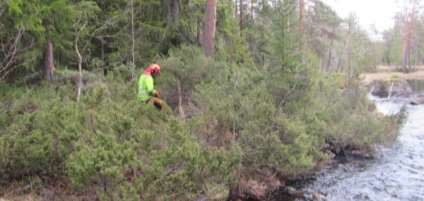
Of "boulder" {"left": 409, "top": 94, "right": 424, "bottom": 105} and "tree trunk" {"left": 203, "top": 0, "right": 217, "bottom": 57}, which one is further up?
"tree trunk" {"left": 203, "top": 0, "right": 217, "bottom": 57}

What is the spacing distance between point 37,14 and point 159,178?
520cm

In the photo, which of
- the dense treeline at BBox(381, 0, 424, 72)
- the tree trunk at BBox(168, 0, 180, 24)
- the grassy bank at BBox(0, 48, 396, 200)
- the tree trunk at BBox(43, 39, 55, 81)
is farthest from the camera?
the dense treeline at BBox(381, 0, 424, 72)

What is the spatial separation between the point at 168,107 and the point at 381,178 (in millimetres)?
5777

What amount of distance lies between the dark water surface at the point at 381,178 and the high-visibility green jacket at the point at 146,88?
169 inches

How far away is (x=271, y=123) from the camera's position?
312 inches

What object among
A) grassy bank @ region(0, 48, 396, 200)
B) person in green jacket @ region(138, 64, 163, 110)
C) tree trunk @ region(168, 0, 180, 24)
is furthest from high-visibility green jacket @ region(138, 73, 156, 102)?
tree trunk @ region(168, 0, 180, 24)

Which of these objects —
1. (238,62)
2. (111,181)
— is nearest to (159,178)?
(111,181)

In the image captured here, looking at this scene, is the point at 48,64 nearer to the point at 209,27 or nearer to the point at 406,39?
the point at 209,27

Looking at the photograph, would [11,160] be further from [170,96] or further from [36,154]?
[170,96]

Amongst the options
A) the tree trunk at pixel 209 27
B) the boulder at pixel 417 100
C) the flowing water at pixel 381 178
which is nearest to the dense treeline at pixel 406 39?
the boulder at pixel 417 100

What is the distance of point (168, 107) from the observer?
7645 mm

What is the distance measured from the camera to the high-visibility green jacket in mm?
7516

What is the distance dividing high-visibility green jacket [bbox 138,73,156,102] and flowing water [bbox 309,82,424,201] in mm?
4285

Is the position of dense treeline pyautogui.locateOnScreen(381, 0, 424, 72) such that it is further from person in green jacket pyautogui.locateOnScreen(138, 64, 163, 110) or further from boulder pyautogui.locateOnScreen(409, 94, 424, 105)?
person in green jacket pyautogui.locateOnScreen(138, 64, 163, 110)
